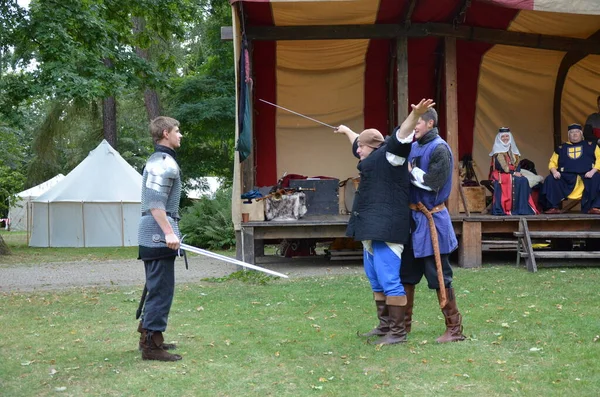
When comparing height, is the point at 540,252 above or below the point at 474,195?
below

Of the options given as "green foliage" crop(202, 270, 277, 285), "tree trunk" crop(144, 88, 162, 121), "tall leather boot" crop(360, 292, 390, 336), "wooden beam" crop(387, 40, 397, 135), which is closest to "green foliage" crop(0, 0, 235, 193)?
"tree trunk" crop(144, 88, 162, 121)

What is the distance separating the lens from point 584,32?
11.4 m

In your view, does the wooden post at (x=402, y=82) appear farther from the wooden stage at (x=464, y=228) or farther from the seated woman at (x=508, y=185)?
the wooden stage at (x=464, y=228)

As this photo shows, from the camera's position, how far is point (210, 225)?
1672cm

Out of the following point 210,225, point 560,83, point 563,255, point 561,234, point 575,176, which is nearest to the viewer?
point 563,255

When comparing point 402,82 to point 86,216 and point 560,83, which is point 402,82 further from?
point 86,216

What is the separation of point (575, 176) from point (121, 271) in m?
6.61

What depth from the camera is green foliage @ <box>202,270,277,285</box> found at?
9.01 metres

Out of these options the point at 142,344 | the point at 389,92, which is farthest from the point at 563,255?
the point at 142,344

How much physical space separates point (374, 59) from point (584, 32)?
317cm

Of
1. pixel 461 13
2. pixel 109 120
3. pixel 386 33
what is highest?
pixel 109 120

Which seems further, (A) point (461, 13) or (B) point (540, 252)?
(A) point (461, 13)

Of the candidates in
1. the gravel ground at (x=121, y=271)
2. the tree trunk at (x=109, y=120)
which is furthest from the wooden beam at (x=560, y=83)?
the tree trunk at (x=109, y=120)

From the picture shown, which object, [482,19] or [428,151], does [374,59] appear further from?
[428,151]
